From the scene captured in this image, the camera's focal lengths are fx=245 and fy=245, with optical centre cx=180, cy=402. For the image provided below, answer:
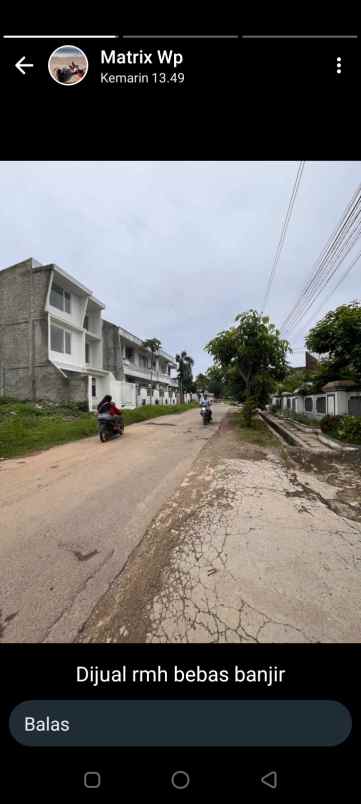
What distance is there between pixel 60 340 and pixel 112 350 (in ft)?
23.9

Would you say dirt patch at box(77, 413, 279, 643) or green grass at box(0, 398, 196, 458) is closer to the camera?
dirt patch at box(77, 413, 279, 643)

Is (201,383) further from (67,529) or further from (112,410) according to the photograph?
(67,529)

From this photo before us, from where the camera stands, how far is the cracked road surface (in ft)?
4.36

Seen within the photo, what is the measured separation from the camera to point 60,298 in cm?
1603

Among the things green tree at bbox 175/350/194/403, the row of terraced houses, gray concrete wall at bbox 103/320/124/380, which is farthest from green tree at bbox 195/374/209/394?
the row of terraced houses

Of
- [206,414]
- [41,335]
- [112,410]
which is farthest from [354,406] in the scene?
[41,335]

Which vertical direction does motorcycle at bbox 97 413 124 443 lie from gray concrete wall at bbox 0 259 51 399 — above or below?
below

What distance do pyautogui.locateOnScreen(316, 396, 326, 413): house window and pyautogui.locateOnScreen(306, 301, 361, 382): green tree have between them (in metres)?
1.25
